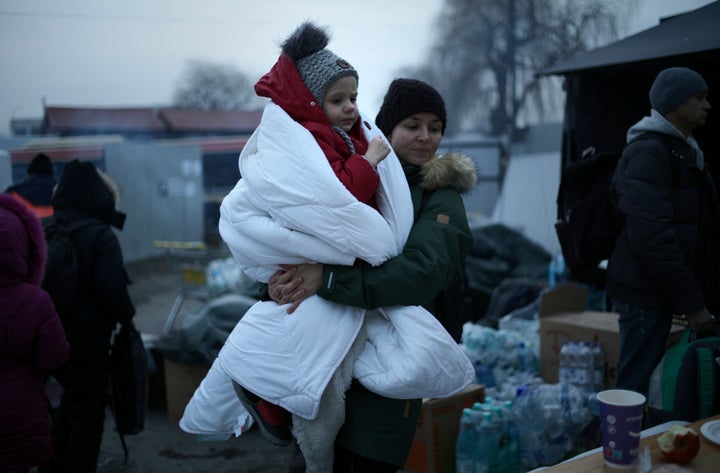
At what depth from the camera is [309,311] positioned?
1.79 metres

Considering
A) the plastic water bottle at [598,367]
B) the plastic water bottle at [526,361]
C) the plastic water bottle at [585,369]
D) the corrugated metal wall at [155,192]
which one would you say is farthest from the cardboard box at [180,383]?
the corrugated metal wall at [155,192]

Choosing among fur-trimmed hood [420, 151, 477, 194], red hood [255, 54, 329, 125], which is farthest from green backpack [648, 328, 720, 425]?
red hood [255, 54, 329, 125]

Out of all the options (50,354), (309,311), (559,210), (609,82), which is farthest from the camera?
(609,82)

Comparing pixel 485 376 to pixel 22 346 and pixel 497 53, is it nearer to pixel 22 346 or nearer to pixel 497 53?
pixel 22 346

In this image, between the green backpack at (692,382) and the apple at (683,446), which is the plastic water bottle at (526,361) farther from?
the apple at (683,446)

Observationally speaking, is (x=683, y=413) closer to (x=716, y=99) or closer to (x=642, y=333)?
(x=642, y=333)

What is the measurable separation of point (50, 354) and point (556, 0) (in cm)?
1977

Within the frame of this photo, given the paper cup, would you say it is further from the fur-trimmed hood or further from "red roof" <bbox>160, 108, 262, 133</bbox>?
"red roof" <bbox>160, 108, 262, 133</bbox>

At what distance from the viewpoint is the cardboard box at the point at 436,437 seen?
11.8 feet

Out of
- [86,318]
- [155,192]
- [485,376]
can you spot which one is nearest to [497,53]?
[155,192]

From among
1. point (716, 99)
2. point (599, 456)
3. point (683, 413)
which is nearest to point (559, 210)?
point (716, 99)

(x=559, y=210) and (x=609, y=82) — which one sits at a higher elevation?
(x=609, y=82)

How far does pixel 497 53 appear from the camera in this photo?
70.7 ft

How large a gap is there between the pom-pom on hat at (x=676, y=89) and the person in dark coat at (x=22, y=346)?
3.23 metres
